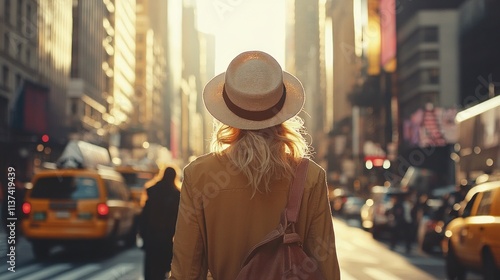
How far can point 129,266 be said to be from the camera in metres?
17.7

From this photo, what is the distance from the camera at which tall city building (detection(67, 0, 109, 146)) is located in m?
67.4

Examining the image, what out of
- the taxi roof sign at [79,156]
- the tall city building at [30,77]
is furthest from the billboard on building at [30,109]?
the taxi roof sign at [79,156]

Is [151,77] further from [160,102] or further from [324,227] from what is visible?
[324,227]

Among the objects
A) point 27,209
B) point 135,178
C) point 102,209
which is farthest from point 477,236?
point 135,178

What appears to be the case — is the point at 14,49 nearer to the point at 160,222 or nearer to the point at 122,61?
the point at 160,222

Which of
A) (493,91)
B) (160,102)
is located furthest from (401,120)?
(160,102)

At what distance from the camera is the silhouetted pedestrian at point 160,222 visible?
1043 centimetres

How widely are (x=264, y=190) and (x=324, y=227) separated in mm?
301

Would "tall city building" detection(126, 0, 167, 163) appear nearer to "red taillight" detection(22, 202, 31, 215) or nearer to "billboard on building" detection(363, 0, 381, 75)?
"billboard on building" detection(363, 0, 381, 75)

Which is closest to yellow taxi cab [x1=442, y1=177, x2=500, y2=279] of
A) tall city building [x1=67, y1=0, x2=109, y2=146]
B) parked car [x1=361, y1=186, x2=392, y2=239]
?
parked car [x1=361, y1=186, x2=392, y2=239]

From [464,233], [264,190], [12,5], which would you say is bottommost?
Answer: [464,233]

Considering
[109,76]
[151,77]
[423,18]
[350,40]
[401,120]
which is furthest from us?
Answer: [151,77]

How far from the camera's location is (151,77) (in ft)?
515

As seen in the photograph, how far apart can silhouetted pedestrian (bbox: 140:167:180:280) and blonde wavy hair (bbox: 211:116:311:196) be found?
21.8 ft
